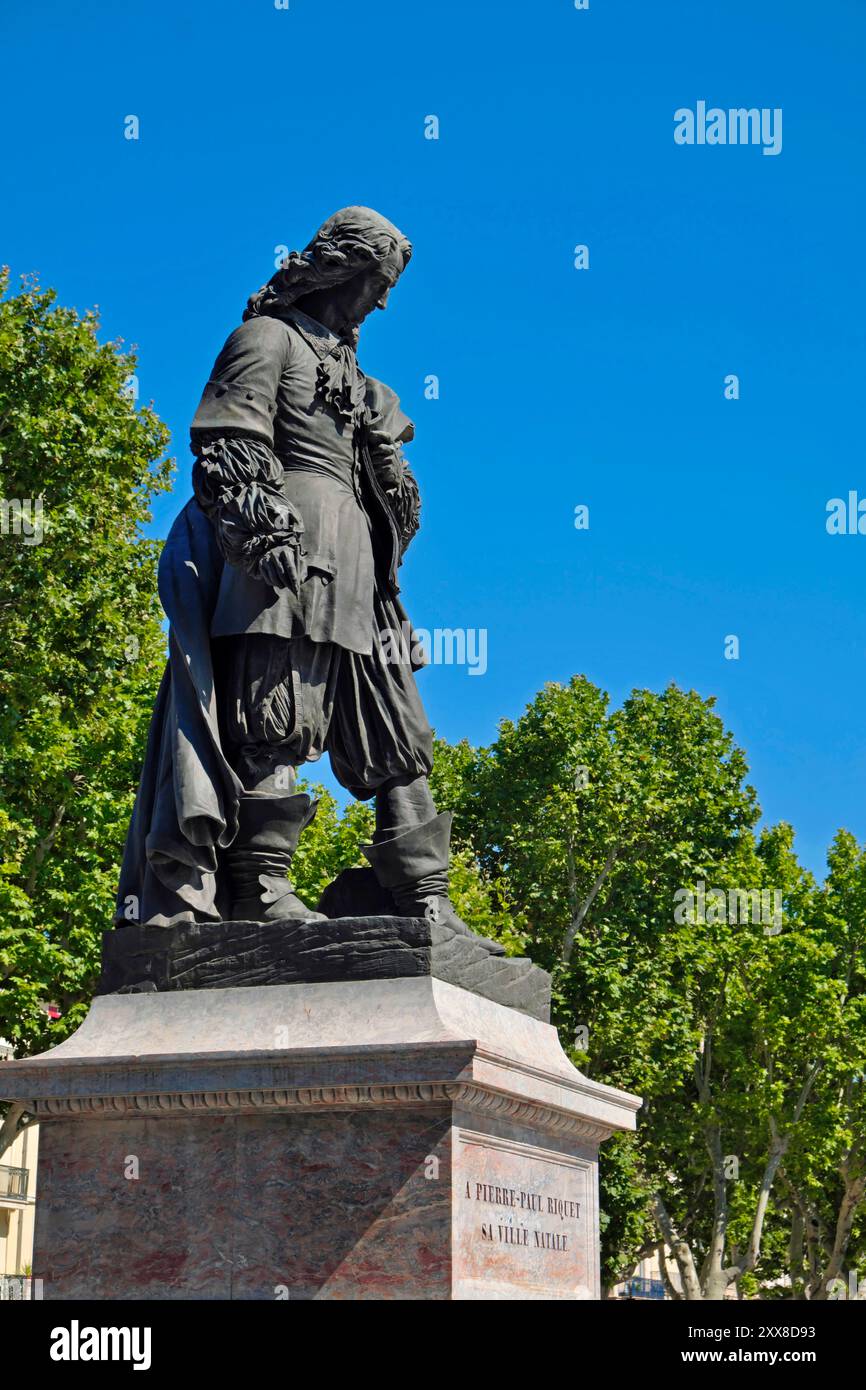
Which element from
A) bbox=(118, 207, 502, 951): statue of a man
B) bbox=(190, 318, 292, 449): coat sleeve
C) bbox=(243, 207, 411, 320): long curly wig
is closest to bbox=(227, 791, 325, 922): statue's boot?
Result: bbox=(118, 207, 502, 951): statue of a man

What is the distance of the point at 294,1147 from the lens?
25.4 feet

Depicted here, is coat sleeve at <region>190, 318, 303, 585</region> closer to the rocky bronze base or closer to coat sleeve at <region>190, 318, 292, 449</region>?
coat sleeve at <region>190, 318, 292, 449</region>

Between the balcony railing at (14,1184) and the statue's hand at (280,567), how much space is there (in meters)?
48.4

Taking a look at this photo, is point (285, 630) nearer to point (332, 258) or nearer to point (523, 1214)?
point (332, 258)

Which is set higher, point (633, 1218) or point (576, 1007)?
point (576, 1007)

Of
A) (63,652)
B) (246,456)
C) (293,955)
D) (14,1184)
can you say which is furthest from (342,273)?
(14,1184)

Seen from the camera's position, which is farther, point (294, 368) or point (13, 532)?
point (13, 532)

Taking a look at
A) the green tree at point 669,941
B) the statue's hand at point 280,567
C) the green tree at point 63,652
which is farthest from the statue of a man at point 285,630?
the green tree at point 669,941

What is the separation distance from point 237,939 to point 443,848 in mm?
1156

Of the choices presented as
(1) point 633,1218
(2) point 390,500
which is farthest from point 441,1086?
(1) point 633,1218

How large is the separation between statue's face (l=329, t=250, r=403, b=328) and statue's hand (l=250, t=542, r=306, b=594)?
5.50 feet

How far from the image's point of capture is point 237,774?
8.78 meters

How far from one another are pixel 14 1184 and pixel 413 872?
4994 centimetres
